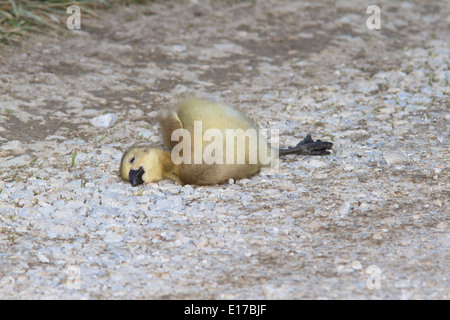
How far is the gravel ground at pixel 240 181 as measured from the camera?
3.66m

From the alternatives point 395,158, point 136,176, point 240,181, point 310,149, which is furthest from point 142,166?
point 395,158

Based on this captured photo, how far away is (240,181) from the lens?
15.8 ft

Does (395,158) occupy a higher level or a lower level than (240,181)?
higher

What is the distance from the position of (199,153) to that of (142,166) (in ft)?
1.40

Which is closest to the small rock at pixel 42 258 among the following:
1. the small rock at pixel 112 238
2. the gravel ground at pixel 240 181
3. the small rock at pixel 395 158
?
the gravel ground at pixel 240 181

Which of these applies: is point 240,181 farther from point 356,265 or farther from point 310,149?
point 356,265

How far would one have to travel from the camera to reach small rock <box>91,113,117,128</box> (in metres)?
5.73

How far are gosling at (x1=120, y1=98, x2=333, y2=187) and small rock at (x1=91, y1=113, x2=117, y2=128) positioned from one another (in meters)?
0.85

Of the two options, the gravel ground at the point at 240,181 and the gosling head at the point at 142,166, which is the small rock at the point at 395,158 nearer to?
the gravel ground at the point at 240,181

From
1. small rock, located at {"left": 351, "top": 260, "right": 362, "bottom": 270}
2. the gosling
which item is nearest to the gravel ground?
small rock, located at {"left": 351, "top": 260, "right": 362, "bottom": 270}

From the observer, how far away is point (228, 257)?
383 centimetres

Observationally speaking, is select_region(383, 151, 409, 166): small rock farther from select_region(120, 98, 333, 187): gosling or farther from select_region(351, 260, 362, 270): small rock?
select_region(351, 260, 362, 270): small rock

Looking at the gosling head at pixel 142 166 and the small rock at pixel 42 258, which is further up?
the gosling head at pixel 142 166
